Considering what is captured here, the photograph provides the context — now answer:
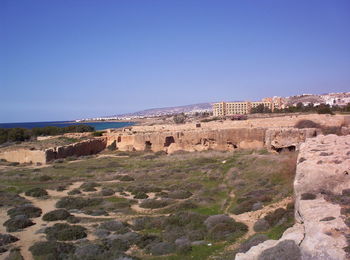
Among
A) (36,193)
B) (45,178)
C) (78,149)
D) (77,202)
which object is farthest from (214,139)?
(77,202)

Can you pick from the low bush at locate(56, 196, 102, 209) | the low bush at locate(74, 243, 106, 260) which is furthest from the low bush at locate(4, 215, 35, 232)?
the low bush at locate(74, 243, 106, 260)

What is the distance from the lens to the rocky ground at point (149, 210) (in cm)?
931

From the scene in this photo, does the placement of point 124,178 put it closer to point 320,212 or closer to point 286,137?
point 286,137

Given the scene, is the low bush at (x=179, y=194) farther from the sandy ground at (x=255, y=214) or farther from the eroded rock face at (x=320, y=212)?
the eroded rock face at (x=320, y=212)

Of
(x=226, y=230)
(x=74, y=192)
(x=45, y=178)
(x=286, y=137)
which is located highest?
(x=286, y=137)

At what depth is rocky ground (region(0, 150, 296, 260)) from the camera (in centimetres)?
931

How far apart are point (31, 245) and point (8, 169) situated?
765 inches

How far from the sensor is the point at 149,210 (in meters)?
14.0

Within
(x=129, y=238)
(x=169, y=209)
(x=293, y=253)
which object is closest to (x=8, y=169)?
(x=169, y=209)

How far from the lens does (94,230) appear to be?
37.4ft

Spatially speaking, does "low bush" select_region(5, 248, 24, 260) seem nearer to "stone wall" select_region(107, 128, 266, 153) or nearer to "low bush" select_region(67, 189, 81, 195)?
"low bush" select_region(67, 189, 81, 195)

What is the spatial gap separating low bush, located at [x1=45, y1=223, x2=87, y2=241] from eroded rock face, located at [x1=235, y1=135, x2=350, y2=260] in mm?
6859

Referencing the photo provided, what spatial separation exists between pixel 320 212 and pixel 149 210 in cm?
889

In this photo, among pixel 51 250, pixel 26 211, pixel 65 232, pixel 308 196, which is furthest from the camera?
pixel 26 211
